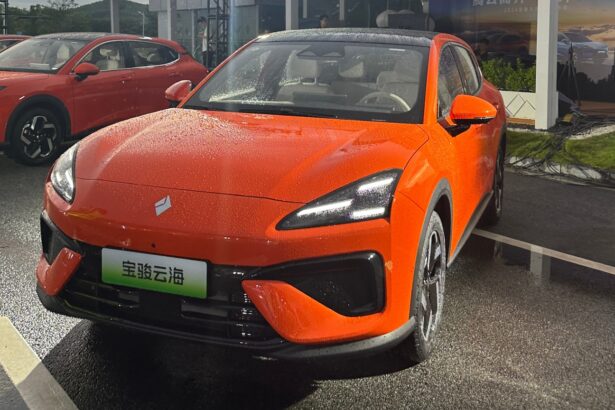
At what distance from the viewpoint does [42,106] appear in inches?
335

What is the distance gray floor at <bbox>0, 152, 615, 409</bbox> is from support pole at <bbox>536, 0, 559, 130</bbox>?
7152 mm

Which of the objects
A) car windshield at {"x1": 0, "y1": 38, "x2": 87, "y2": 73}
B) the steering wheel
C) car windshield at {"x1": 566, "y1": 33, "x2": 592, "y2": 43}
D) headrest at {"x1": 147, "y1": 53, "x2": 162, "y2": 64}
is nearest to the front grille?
the steering wheel

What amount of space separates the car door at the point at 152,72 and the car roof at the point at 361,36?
18.5ft

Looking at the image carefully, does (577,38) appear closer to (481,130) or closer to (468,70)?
(468,70)

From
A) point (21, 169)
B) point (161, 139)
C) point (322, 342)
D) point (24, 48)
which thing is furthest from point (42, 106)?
point (322, 342)

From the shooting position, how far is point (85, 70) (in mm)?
8875

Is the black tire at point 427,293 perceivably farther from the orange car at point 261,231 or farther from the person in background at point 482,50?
the person in background at point 482,50

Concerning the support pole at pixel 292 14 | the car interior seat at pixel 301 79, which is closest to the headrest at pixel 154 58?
the car interior seat at pixel 301 79

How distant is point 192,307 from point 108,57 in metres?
7.80

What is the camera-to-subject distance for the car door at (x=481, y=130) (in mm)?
4676

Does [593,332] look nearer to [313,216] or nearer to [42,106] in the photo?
[313,216]

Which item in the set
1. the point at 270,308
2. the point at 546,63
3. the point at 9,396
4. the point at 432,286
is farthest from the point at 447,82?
the point at 546,63

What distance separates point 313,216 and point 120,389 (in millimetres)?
1105

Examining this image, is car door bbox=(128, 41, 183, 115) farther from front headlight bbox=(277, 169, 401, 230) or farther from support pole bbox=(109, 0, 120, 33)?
support pole bbox=(109, 0, 120, 33)
